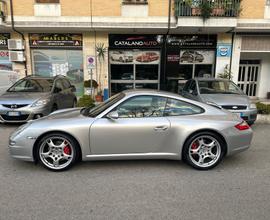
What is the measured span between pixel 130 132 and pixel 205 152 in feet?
4.49

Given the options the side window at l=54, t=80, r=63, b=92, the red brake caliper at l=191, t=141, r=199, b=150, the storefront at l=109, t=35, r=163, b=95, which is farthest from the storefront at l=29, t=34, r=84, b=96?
the red brake caliper at l=191, t=141, r=199, b=150

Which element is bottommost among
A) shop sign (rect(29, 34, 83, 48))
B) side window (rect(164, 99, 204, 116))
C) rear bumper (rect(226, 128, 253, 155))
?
rear bumper (rect(226, 128, 253, 155))

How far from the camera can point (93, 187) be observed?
3523 mm

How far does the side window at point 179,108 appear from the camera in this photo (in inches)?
165

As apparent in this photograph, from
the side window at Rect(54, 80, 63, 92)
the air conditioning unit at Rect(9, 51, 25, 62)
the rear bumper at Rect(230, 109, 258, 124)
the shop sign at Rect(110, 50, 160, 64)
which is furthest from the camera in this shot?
the shop sign at Rect(110, 50, 160, 64)

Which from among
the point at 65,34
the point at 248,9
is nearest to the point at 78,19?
the point at 65,34

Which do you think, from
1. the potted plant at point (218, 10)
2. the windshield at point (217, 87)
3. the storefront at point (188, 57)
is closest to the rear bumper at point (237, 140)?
the windshield at point (217, 87)

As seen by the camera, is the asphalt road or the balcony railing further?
the balcony railing

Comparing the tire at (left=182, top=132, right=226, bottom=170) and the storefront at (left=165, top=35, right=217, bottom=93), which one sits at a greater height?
the storefront at (left=165, top=35, right=217, bottom=93)

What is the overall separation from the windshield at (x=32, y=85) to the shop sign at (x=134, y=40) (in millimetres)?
5212

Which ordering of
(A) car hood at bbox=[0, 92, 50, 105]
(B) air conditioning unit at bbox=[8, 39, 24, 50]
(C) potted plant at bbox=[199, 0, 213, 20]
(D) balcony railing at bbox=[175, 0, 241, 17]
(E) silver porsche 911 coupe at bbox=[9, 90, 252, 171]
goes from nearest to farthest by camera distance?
(E) silver porsche 911 coupe at bbox=[9, 90, 252, 171]
(A) car hood at bbox=[0, 92, 50, 105]
(C) potted plant at bbox=[199, 0, 213, 20]
(D) balcony railing at bbox=[175, 0, 241, 17]
(B) air conditioning unit at bbox=[8, 39, 24, 50]

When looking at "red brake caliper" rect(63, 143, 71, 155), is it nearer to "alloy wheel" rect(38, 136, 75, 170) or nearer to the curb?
"alloy wheel" rect(38, 136, 75, 170)

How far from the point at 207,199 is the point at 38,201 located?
2248 millimetres

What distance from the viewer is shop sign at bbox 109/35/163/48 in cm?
1245
